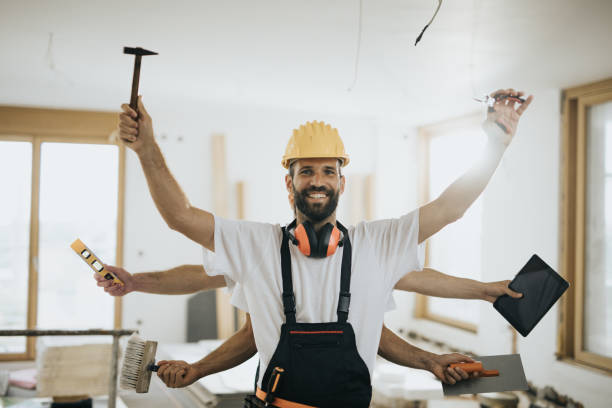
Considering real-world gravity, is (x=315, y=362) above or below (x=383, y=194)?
below

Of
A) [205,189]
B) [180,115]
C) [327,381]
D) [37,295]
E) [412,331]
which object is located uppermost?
[180,115]

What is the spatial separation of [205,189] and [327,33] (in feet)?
10.8

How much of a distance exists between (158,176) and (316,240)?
54 centimetres

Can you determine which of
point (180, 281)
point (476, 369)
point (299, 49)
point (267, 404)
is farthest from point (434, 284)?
point (299, 49)

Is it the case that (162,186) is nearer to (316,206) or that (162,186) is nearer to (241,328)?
(316,206)

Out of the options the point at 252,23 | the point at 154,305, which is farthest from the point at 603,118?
the point at 154,305

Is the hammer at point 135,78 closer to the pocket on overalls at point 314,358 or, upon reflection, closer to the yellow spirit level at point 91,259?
the yellow spirit level at point 91,259

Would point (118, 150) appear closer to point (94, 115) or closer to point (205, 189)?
point (94, 115)

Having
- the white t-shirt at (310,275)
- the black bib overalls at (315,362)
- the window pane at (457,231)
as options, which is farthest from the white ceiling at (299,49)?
the black bib overalls at (315,362)

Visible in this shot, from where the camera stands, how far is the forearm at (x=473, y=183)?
1892 mm

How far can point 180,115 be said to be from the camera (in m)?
6.57

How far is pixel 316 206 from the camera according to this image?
196 cm

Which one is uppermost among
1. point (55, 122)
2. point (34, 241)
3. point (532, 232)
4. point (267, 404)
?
point (55, 122)

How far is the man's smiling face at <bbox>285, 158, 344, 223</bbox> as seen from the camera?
196cm
